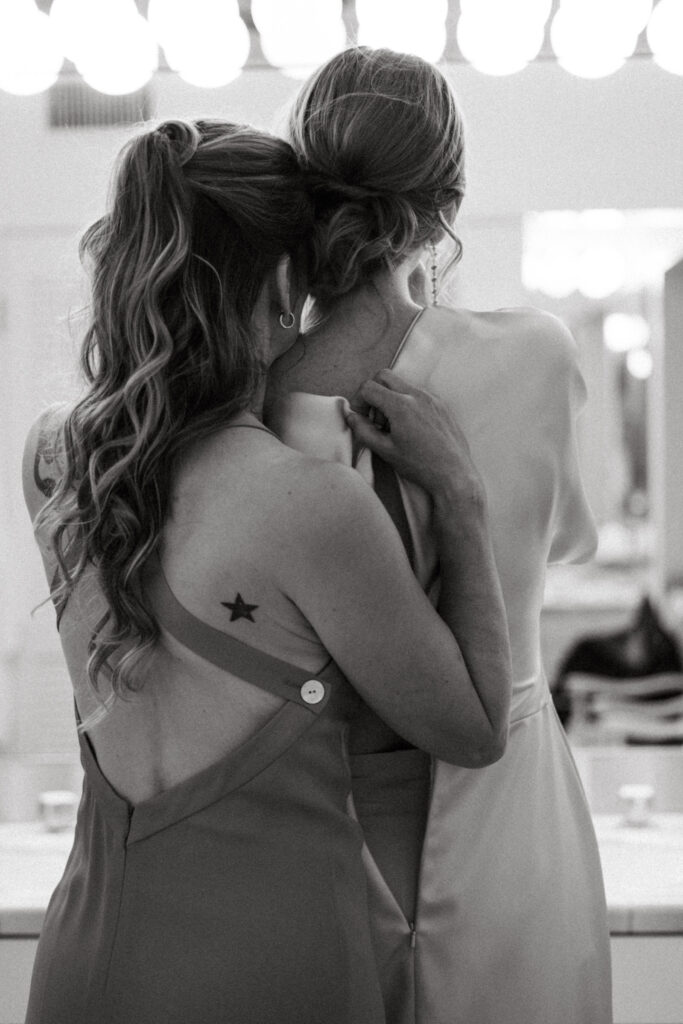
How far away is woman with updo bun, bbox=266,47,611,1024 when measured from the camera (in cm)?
85

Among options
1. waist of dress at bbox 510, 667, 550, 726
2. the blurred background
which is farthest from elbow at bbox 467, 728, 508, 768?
the blurred background

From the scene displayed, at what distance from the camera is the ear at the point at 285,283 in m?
0.84

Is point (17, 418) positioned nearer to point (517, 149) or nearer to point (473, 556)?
point (517, 149)

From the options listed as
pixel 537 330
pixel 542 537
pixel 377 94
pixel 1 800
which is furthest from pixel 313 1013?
pixel 1 800

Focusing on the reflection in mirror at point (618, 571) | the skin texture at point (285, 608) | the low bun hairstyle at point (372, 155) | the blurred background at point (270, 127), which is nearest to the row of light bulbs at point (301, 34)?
the blurred background at point (270, 127)

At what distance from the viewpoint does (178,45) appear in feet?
5.30

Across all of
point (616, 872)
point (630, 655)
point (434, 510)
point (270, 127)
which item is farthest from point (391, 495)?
point (630, 655)

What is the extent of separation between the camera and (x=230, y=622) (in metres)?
0.79

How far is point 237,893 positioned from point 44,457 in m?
0.36

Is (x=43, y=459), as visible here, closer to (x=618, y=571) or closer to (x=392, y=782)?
(x=392, y=782)

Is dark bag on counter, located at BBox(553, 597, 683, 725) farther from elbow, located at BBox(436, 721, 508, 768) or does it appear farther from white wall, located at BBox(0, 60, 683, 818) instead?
elbow, located at BBox(436, 721, 508, 768)

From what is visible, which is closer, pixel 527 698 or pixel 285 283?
pixel 285 283

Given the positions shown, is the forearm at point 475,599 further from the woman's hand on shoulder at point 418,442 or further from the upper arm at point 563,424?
the upper arm at point 563,424

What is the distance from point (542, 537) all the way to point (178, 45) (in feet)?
3.42
